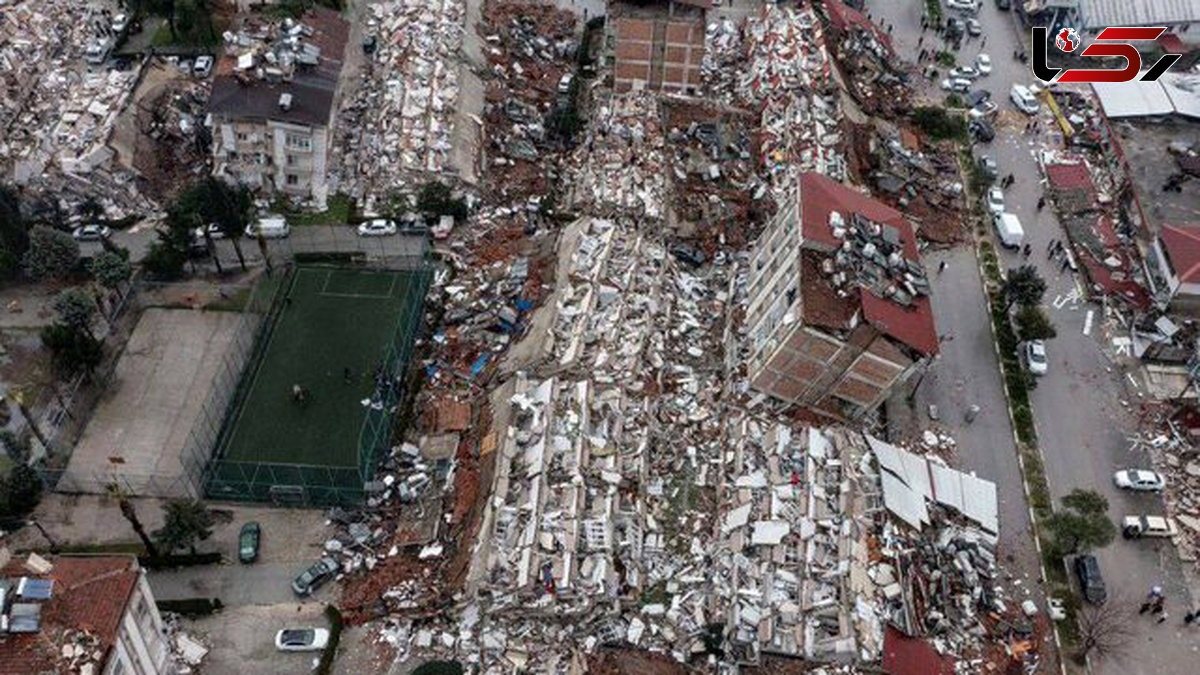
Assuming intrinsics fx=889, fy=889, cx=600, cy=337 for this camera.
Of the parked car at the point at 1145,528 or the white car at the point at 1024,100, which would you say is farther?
the white car at the point at 1024,100

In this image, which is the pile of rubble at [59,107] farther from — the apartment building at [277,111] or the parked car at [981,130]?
the parked car at [981,130]

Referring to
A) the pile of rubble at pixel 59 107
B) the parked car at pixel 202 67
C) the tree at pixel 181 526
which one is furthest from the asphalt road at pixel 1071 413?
the parked car at pixel 202 67

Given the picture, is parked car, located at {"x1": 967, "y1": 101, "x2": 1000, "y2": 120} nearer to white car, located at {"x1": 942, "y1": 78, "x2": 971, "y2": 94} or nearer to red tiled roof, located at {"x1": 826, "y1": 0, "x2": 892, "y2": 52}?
white car, located at {"x1": 942, "y1": 78, "x2": 971, "y2": 94}

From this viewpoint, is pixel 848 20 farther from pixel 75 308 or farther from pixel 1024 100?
pixel 75 308

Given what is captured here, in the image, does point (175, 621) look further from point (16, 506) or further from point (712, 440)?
point (712, 440)

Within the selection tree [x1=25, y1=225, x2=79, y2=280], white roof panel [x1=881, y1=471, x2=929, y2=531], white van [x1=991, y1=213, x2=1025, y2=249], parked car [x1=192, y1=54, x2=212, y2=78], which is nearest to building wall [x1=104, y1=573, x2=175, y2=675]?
tree [x1=25, y1=225, x2=79, y2=280]

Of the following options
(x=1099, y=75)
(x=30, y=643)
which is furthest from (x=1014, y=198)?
(x=30, y=643)

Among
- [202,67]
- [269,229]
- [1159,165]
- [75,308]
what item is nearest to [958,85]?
[1159,165]
